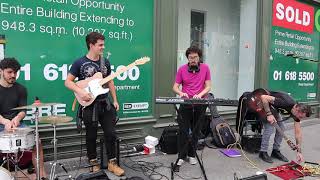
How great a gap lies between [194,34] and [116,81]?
2.62 m

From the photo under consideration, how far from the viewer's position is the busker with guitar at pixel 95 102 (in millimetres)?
4164

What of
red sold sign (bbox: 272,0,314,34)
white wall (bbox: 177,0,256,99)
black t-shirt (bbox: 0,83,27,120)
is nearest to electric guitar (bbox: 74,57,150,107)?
black t-shirt (bbox: 0,83,27,120)

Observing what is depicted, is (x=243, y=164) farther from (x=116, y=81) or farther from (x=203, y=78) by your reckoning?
(x=116, y=81)

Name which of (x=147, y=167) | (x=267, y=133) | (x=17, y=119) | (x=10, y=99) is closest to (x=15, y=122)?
(x=17, y=119)

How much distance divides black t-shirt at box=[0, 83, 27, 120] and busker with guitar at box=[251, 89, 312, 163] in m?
3.40

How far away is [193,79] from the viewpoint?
4.86 m

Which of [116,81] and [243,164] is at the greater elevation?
[116,81]

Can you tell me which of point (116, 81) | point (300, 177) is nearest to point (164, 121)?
point (116, 81)

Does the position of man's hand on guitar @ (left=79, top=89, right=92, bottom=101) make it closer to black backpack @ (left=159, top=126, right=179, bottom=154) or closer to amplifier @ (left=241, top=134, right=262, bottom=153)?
black backpack @ (left=159, top=126, right=179, bottom=154)

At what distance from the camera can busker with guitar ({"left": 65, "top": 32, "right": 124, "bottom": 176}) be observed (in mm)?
4164

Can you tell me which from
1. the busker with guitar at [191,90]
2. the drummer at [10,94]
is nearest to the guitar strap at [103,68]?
the drummer at [10,94]

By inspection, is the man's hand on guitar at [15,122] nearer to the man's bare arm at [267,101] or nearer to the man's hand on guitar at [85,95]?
the man's hand on guitar at [85,95]

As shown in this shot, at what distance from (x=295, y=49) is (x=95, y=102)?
634cm

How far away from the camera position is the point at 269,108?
4.98 m
